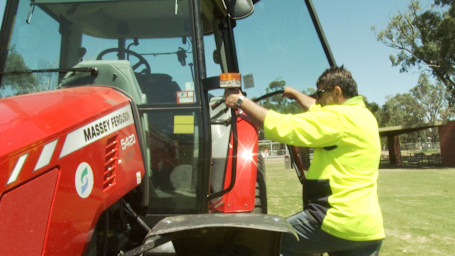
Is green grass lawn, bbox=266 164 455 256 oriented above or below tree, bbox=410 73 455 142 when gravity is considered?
below

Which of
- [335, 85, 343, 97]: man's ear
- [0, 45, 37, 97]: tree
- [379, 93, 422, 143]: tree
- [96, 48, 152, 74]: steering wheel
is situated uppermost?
[379, 93, 422, 143]: tree

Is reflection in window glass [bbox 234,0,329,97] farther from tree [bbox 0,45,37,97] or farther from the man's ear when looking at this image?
tree [bbox 0,45,37,97]

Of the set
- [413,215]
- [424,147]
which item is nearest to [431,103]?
[424,147]

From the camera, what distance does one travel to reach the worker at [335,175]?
2.02 m

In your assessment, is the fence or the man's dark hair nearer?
the man's dark hair

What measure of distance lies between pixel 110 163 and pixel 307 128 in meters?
→ 1.02

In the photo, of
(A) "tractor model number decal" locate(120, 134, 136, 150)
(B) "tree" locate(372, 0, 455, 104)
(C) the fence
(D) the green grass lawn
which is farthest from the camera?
(C) the fence

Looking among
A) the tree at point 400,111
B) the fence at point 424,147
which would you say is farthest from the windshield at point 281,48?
the tree at point 400,111

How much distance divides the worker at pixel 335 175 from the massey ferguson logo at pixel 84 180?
92cm

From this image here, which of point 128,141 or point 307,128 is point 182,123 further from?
point 307,128

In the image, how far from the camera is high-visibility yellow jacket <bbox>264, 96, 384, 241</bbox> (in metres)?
2.02

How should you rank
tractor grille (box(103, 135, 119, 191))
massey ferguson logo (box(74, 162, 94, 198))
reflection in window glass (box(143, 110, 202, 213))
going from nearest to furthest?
1. massey ferguson logo (box(74, 162, 94, 198))
2. tractor grille (box(103, 135, 119, 191))
3. reflection in window glass (box(143, 110, 202, 213))

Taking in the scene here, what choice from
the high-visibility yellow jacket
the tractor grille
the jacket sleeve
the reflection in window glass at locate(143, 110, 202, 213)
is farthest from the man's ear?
the tractor grille

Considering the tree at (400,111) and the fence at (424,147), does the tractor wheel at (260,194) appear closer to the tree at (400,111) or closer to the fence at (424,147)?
the fence at (424,147)
